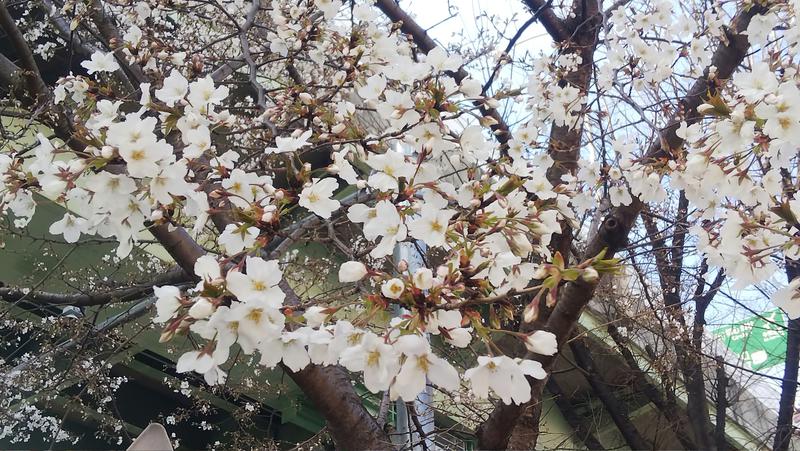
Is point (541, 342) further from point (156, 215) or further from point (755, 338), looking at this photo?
point (755, 338)

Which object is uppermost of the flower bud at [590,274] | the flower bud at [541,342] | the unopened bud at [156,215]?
the unopened bud at [156,215]

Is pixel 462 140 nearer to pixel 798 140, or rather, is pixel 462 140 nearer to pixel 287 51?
pixel 798 140

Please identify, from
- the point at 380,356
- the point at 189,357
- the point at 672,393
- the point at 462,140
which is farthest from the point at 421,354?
the point at 672,393

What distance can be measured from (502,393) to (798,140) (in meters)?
1.24

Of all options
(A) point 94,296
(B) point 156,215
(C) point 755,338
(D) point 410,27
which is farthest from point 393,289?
(C) point 755,338

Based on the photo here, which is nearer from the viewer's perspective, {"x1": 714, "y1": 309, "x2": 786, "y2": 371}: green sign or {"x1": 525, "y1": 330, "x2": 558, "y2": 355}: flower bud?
{"x1": 525, "y1": 330, "x2": 558, "y2": 355}: flower bud

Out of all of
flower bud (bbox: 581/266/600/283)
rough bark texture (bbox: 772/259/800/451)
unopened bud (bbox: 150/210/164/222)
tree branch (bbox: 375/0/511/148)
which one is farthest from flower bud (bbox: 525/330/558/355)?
rough bark texture (bbox: 772/259/800/451)

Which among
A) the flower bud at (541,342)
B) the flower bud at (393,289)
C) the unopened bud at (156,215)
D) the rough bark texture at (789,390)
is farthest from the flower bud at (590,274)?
the rough bark texture at (789,390)

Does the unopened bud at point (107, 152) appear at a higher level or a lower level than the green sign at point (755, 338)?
lower

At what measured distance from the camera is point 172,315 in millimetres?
1407

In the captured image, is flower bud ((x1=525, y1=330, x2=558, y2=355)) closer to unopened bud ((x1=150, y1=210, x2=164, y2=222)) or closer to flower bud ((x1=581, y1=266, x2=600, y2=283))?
flower bud ((x1=581, y1=266, x2=600, y2=283))

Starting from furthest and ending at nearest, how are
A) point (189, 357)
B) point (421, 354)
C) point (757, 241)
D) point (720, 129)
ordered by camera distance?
point (757, 241) → point (720, 129) → point (189, 357) → point (421, 354)

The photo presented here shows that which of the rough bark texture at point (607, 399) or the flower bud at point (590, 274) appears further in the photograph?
the rough bark texture at point (607, 399)

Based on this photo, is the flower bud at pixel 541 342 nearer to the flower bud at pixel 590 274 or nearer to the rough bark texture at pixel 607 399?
the flower bud at pixel 590 274
